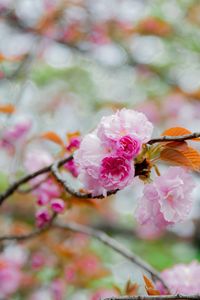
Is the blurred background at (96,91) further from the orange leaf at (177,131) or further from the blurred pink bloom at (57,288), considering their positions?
the orange leaf at (177,131)

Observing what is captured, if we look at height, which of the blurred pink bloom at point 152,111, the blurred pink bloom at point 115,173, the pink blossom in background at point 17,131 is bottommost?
the blurred pink bloom at point 152,111

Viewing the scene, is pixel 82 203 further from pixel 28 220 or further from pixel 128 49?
pixel 128 49

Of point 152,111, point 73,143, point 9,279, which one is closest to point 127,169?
point 73,143

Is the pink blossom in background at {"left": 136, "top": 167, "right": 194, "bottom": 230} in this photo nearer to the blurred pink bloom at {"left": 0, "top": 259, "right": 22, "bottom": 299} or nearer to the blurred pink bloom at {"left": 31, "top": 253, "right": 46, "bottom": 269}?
the blurred pink bloom at {"left": 31, "top": 253, "right": 46, "bottom": 269}

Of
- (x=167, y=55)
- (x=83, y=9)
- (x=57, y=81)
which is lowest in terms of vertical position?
(x=57, y=81)

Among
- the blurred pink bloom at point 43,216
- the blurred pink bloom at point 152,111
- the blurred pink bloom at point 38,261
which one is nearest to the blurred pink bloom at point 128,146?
the blurred pink bloom at point 43,216

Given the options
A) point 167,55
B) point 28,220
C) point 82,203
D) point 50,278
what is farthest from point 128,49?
point 82,203
